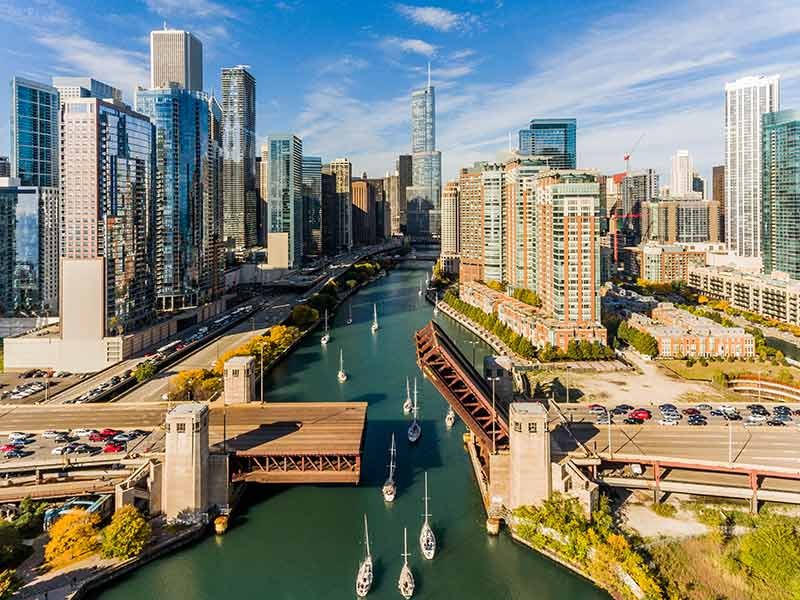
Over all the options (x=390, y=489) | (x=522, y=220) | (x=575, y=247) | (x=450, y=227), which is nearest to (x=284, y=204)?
(x=450, y=227)

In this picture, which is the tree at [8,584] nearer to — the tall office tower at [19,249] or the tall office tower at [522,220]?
the tall office tower at [19,249]

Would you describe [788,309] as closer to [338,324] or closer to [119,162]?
[338,324]

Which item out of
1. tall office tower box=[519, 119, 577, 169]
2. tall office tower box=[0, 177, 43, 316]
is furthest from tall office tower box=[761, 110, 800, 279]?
tall office tower box=[0, 177, 43, 316]

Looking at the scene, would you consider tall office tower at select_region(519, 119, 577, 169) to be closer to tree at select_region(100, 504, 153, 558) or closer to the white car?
the white car

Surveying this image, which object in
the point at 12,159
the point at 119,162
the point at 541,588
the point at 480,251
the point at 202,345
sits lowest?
the point at 541,588

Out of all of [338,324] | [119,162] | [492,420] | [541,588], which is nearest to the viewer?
[541,588]

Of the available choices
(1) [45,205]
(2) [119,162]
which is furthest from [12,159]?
(2) [119,162]

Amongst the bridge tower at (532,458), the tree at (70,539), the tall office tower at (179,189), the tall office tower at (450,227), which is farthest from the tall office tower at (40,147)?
the tall office tower at (450,227)
